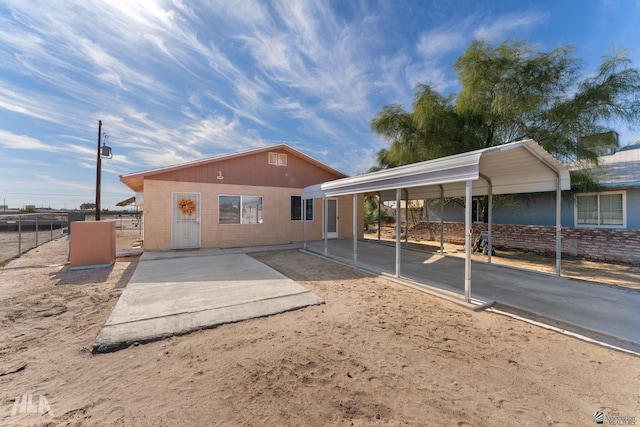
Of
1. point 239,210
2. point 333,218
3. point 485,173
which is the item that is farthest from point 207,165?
point 485,173

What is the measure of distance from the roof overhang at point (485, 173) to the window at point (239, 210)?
3.92m

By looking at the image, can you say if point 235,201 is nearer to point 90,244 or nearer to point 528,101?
point 90,244

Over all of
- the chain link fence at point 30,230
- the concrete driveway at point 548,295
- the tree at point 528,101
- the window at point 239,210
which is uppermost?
the tree at point 528,101

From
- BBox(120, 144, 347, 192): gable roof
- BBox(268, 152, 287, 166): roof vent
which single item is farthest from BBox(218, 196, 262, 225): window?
BBox(268, 152, 287, 166): roof vent

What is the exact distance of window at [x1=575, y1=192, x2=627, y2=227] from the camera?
28.5 feet

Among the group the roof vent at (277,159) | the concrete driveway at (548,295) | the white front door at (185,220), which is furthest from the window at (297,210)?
the concrete driveway at (548,295)

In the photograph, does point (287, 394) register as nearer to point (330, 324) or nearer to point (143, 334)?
point (330, 324)

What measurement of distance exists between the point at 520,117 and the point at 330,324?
950 cm

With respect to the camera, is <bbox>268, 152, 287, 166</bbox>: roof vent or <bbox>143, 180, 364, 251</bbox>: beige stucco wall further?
<bbox>268, 152, 287, 166</bbox>: roof vent

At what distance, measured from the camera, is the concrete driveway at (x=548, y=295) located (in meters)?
3.48

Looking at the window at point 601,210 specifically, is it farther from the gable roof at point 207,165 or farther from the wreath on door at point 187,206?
the wreath on door at point 187,206

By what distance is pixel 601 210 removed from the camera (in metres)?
9.09

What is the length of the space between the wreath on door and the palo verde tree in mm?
9302

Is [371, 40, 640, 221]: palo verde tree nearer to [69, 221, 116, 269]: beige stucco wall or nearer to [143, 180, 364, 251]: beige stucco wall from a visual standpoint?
[143, 180, 364, 251]: beige stucco wall
